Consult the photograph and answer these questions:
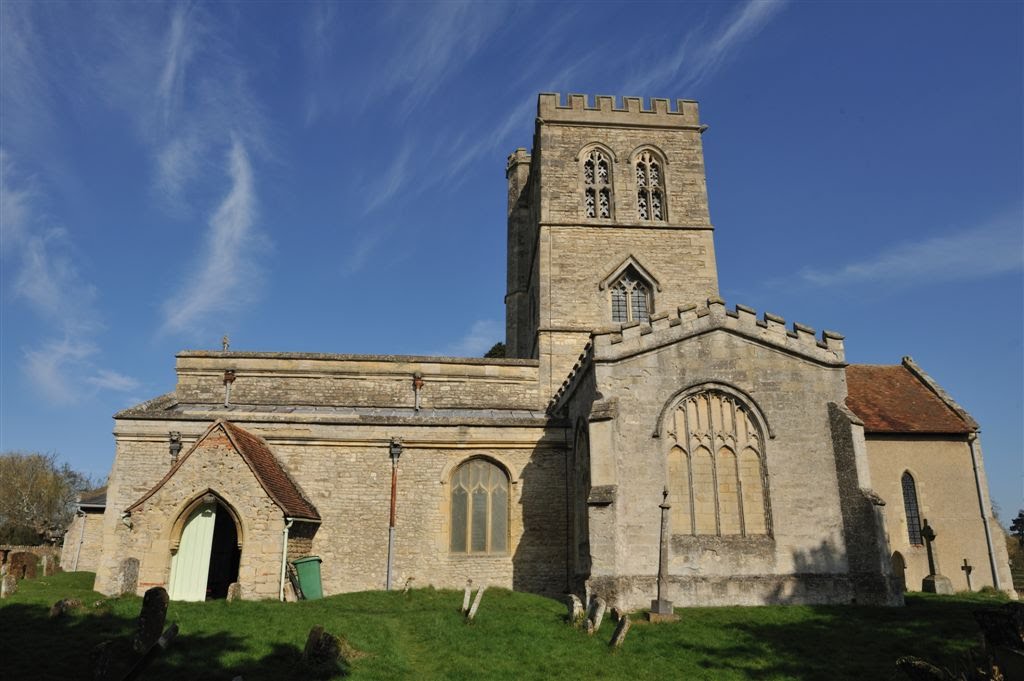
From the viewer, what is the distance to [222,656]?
11.3m

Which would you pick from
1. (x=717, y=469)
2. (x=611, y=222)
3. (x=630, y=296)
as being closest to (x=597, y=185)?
(x=611, y=222)

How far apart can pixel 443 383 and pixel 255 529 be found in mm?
9940

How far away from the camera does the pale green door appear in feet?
56.3

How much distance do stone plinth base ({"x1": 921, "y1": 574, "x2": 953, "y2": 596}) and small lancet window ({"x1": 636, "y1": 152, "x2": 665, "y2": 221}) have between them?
16.0 meters

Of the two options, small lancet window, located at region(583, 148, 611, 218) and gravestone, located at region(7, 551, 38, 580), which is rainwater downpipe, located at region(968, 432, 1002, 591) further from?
gravestone, located at region(7, 551, 38, 580)

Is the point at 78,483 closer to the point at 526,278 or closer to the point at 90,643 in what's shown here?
the point at 526,278

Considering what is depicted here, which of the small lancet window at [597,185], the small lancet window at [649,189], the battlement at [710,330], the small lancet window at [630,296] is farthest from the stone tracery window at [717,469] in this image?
the small lancet window at [597,185]

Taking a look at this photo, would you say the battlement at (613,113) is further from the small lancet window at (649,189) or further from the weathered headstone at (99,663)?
the weathered headstone at (99,663)

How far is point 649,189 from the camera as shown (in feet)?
96.9

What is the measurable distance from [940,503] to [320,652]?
1839cm

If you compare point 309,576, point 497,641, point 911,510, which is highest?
point 911,510

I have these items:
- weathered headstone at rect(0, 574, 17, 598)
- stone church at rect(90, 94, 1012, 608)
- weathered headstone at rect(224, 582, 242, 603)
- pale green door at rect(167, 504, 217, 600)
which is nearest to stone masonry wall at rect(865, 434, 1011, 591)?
stone church at rect(90, 94, 1012, 608)

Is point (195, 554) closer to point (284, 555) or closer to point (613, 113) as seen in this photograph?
point (284, 555)

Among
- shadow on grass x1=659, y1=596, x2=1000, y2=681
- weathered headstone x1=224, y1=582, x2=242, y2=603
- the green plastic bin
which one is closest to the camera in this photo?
shadow on grass x1=659, y1=596, x2=1000, y2=681
